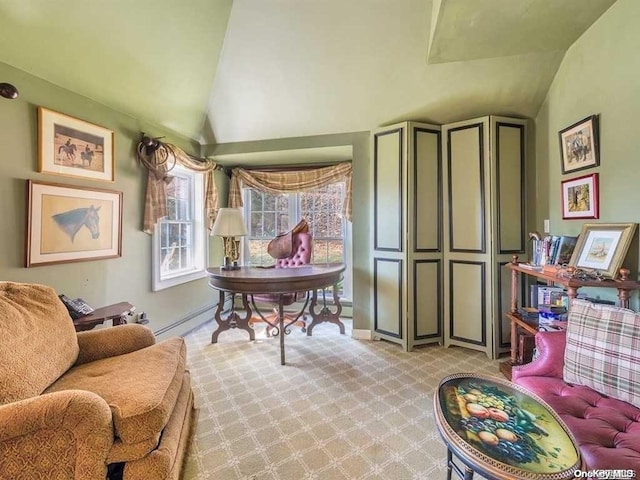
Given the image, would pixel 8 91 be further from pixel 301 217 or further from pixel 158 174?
pixel 301 217

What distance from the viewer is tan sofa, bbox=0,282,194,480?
3.57 ft

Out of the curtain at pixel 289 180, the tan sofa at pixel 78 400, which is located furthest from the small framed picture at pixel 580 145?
the tan sofa at pixel 78 400

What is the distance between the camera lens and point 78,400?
1.11 m

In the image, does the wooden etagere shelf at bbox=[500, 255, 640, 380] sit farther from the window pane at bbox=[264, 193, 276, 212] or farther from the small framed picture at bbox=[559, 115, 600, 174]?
the window pane at bbox=[264, 193, 276, 212]

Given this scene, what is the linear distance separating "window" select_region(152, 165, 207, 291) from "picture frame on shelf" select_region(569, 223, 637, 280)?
138 inches

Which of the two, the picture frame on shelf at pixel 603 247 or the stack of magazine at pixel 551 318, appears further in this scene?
the stack of magazine at pixel 551 318

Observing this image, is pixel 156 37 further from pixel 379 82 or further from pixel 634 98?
pixel 634 98

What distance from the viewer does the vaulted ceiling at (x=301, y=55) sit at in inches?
78.7

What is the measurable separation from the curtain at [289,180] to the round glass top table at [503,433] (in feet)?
9.14

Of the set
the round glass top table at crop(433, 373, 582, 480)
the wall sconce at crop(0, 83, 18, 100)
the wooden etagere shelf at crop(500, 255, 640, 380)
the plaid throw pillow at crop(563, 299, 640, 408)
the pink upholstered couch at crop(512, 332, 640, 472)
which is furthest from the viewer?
the wall sconce at crop(0, 83, 18, 100)

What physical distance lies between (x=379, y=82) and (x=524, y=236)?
6.52 ft

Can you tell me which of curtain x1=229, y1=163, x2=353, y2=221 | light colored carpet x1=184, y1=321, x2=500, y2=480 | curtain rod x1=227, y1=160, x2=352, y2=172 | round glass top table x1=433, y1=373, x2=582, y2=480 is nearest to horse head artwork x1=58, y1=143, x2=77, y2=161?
light colored carpet x1=184, y1=321, x2=500, y2=480

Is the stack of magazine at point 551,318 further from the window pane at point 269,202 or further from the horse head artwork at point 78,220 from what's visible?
the horse head artwork at point 78,220

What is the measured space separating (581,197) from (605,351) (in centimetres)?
129
